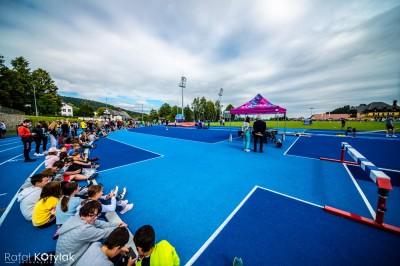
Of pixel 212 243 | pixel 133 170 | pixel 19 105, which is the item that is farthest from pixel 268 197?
pixel 19 105

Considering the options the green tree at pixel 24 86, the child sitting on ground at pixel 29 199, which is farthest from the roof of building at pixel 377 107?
the green tree at pixel 24 86

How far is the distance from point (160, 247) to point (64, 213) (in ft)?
8.27

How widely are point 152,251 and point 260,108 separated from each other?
13.5m

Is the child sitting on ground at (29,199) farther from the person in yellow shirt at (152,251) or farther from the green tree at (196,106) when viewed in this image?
the green tree at (196,106)

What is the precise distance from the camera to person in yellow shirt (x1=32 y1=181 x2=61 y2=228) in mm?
3238

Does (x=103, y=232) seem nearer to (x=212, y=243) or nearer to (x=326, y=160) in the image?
(x=212, y=243)

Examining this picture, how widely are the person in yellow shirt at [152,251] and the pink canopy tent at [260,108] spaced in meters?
13.2

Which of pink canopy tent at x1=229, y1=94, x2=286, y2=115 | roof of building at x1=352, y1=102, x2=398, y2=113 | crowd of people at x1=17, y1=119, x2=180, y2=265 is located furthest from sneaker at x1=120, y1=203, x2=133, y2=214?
roof of building at x1=352, y1=102, x2=398, y2=113

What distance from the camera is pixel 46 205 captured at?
3.27 m

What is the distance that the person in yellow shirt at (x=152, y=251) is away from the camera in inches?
74.2

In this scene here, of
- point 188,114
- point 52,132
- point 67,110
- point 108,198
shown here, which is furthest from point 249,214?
point 67,110

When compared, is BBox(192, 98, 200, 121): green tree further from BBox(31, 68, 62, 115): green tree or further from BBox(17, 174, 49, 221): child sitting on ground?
BBox(17, 174, 49, 221): child sitting on ground

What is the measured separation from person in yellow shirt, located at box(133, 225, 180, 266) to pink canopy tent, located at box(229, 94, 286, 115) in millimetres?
13178

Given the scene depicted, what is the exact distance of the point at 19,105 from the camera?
111ft
